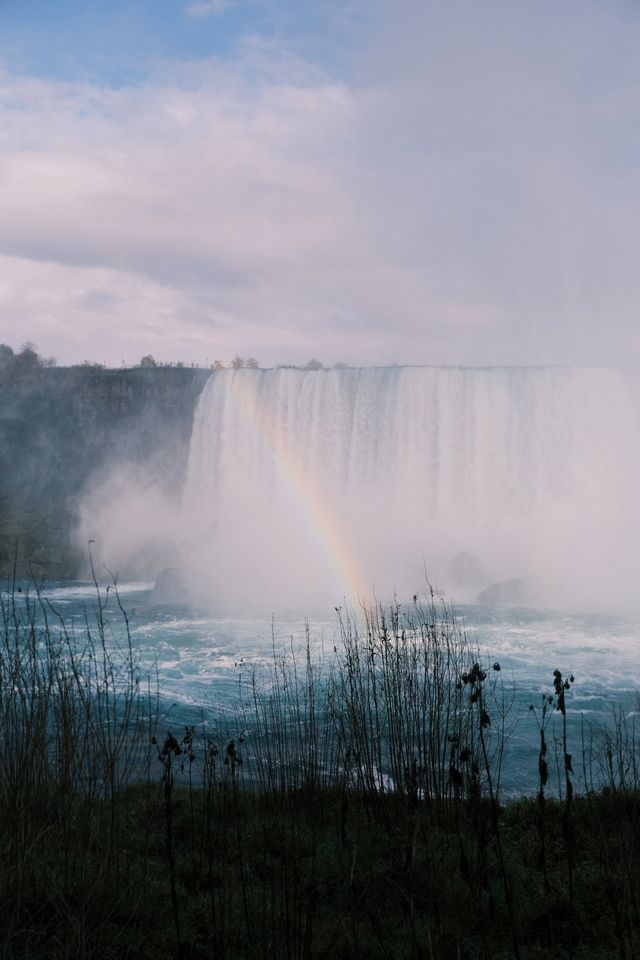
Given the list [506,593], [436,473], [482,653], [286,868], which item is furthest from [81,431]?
[286,868]

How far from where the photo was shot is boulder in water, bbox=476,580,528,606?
29.6m

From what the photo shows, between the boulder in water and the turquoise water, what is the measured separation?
1.73 m

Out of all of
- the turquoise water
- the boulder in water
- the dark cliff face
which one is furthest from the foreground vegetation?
the dark cliff face

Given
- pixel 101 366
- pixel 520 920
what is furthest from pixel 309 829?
pixel 101 366

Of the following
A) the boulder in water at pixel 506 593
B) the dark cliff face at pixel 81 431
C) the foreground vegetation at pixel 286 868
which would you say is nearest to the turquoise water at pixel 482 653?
the boulder in water at pixel 506 593

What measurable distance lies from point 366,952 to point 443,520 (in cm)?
3218

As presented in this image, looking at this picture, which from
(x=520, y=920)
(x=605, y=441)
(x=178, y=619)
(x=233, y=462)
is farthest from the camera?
(x=233, y=462)

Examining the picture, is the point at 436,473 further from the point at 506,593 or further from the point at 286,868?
the point at 286,868

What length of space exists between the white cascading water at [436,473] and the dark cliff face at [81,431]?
11593mm

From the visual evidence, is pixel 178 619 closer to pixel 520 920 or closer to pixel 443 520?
pixel 443 520

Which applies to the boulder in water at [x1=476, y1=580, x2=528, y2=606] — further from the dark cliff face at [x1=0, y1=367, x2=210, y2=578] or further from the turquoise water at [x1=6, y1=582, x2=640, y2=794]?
the dark cliff face at [x1=0, y1=367, x2=210, y2=578]

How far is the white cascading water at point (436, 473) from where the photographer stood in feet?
118

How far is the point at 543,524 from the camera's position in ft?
120

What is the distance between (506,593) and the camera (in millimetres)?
29875
